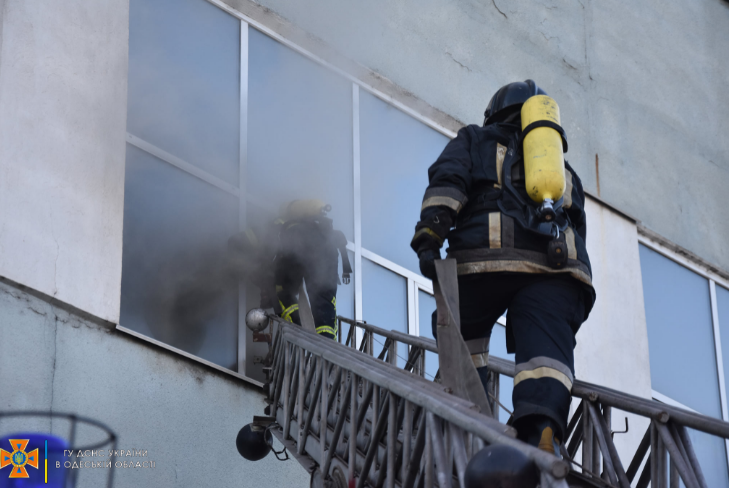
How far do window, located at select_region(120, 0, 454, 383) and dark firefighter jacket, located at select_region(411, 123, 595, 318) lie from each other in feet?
8.60

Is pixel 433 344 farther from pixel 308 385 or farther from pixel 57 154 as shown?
pixel 57 154

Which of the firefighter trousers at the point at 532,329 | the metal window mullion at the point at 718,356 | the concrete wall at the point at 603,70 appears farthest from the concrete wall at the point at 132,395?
the metal window mullion at the point at 718,356

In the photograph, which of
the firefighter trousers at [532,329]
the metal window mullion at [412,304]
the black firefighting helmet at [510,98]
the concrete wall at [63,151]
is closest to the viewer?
the firefighter trousers at [532,329]

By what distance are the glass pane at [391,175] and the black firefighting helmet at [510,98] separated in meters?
3.01

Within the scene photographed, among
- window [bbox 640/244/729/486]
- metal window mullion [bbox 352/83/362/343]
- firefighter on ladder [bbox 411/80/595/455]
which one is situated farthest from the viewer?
window [bbox 640/244/729/486]

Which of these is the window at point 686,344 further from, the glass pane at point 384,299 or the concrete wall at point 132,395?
the concrete wall at point 132,395

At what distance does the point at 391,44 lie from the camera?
24.7 ft

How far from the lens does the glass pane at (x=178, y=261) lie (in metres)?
5.30

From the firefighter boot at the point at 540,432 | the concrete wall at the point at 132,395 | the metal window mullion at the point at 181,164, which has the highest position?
the metal window mullion at the point at 181,164

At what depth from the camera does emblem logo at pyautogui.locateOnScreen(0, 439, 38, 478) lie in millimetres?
4375

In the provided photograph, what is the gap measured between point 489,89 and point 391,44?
1.30 m

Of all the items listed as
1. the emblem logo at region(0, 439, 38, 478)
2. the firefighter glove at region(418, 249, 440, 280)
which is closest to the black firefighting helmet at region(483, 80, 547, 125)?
the firefighter glove at region(418, 249, 440, 280)

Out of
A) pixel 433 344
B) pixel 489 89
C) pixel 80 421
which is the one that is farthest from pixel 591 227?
pixel 80 421

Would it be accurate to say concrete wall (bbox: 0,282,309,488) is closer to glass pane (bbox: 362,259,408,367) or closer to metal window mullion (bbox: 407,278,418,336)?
glass pane (bbox: 362,259,408,367)
